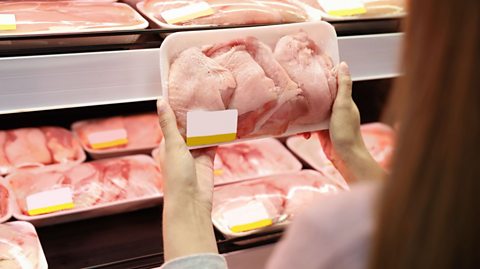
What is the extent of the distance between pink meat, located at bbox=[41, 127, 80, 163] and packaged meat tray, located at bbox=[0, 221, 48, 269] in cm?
43

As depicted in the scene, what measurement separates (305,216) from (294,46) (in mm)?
671

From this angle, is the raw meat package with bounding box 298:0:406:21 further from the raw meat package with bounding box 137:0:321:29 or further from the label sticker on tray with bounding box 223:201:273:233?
the label sticker on tray with bounding box 223:201:273:233

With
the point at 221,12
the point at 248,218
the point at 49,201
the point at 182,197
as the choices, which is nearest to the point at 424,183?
the point at 182,197

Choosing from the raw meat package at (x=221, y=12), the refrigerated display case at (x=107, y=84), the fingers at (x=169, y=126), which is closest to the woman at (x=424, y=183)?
the refrigerated display case at (x=107, y=84)

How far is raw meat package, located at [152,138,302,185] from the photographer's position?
1813 millimetres

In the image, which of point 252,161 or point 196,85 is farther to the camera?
point 252,161

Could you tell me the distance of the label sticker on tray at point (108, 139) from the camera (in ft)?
6.21

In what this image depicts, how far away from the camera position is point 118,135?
1938 millimetres

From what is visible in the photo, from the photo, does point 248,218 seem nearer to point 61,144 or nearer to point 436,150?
point 61,144

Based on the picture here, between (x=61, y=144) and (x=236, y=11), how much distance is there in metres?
0.83

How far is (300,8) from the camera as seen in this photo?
1.41 meters

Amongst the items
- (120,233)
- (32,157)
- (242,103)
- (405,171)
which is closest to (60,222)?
(120,233)

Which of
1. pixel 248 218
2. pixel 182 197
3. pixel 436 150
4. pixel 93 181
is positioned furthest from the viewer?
pixel 93 181

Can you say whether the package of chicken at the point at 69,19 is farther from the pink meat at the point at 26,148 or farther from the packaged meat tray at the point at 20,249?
the pink meat at the point at 26,148
